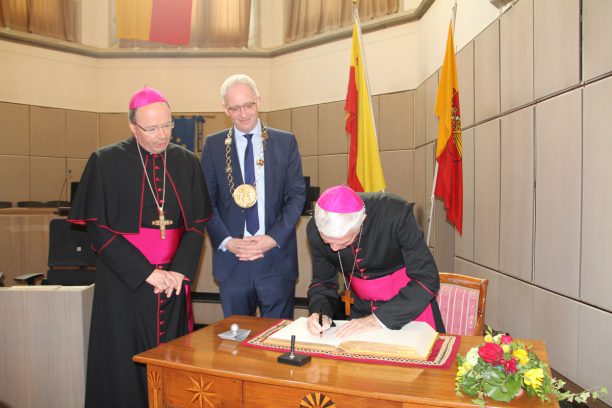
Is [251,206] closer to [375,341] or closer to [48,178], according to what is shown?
[375,341]

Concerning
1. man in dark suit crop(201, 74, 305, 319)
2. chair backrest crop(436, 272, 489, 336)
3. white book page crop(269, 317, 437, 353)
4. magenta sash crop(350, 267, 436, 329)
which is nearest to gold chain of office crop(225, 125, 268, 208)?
man in dark suit crop(201, 74, 305, 319)

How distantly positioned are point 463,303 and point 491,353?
4.06 ft

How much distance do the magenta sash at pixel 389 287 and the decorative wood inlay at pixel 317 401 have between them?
0.87 meters

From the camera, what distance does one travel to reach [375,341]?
182 cm

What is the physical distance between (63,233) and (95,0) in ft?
20.5

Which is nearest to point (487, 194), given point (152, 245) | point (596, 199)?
point (596, 199)

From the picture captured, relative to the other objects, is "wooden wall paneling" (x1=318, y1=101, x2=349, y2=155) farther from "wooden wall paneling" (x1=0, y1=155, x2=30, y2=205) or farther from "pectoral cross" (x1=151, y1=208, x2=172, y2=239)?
"pectoral cross" (x1=151, y1=208, x2=172, y2=239)

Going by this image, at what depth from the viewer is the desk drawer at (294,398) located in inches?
59.6

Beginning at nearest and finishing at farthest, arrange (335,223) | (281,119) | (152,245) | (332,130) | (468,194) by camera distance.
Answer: (335,223)
(152,245)
(468,194)
(332,130)
(281,119)

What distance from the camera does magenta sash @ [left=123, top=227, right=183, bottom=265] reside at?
2486 millimetres

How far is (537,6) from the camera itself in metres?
3.25

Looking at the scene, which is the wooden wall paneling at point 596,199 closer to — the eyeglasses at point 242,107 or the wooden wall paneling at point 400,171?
the eyeglasses at point 242,107

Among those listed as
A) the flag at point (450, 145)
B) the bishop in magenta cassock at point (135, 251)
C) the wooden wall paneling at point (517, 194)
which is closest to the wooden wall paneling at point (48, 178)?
the flag at point (450, 145)

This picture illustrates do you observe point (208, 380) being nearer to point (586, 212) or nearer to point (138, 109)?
point (138, 109)
